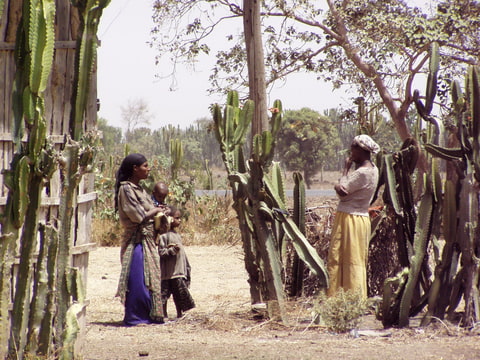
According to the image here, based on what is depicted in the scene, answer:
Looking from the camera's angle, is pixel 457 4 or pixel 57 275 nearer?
pixel 57 275

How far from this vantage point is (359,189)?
22.2 ft

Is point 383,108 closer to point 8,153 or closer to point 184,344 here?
point 184,344

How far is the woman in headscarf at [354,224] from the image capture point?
675cm

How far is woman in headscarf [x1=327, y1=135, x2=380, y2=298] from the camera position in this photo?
22.1 ft

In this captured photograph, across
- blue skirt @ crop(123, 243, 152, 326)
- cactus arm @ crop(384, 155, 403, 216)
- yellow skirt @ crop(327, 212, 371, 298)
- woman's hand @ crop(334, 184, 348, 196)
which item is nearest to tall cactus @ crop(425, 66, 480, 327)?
cactus arm @ crop(384, 155, 403, 216)

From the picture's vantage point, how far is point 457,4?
13492 millimetres

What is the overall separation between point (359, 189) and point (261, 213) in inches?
36.7

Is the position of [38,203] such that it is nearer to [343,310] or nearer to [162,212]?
[162,212]

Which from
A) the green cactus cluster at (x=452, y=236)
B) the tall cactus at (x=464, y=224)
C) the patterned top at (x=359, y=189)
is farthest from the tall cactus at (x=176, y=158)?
the tall cactus at (x=464, y=224)

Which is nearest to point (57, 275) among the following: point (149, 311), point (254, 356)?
point (254, 356)

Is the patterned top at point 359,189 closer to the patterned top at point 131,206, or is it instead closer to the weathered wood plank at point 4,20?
the patterned top at point 131,206

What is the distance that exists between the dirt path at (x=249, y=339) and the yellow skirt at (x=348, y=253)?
0.39 m

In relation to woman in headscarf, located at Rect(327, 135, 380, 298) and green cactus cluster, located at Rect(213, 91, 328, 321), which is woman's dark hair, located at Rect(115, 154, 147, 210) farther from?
woman in headscarf, located at Rect(327, 135, 380, 298)

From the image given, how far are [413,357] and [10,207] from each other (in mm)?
3035
